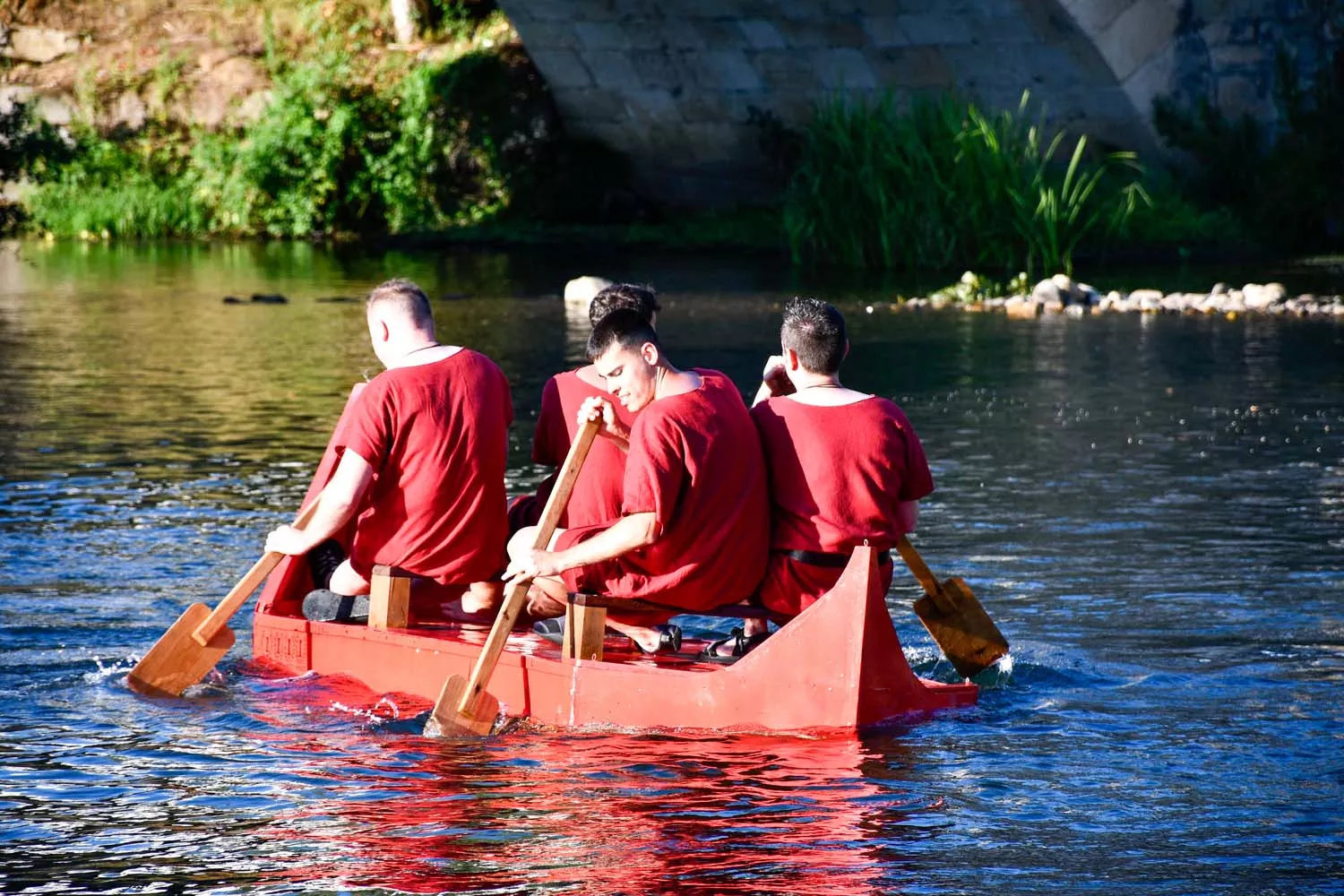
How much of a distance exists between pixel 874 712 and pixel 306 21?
28.9m

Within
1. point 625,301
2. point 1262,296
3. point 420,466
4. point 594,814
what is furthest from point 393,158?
point 594,814

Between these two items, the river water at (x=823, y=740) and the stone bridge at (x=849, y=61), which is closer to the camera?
the river water at (x=823, y=740)

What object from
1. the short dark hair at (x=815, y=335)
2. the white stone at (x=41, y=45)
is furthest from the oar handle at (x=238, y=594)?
the white stone at (x=41, y=45)

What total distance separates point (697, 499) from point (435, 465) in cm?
101

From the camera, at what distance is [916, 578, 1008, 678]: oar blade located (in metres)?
7.30

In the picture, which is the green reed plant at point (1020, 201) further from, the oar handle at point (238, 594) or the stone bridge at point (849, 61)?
the oar handle at point (238, 594)

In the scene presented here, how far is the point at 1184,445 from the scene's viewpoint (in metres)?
11.9

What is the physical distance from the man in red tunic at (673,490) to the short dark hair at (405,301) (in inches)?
29.5

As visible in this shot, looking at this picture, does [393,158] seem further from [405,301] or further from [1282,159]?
[405,301]

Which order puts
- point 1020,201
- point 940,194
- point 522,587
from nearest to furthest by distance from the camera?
point 522,587 < point 1020,201 < point 940,194

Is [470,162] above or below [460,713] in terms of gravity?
above

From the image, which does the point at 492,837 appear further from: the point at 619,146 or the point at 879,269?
the point at 619,146

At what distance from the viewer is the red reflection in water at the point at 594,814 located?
17.5ft

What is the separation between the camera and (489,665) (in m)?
6.57
